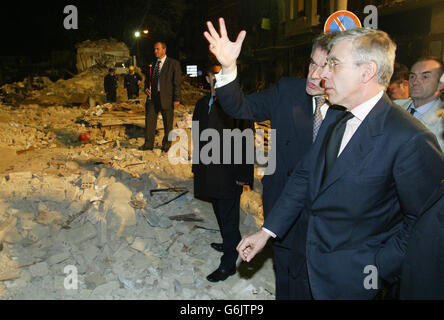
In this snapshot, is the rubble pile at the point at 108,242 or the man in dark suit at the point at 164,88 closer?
the rubble pile at the point at 108,242

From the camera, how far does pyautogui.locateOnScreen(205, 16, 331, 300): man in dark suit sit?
8.89ft

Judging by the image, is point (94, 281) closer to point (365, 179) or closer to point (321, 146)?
point (321, 146)

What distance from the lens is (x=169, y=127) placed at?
28.1 feet

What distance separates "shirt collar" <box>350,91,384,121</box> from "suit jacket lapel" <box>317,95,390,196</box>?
0.08 ft

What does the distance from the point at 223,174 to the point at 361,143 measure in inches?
73.0

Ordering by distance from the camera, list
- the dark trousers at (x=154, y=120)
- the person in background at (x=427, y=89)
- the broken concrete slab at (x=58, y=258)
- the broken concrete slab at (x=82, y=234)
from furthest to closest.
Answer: the dark trousers at (x=154, y=120) < the broken concrete slab at (x=82, y=234) < the broken concrete slab at (x=58, y=258) < the person in background at (x=427, y=89)

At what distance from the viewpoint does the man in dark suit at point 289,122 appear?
8.89ft

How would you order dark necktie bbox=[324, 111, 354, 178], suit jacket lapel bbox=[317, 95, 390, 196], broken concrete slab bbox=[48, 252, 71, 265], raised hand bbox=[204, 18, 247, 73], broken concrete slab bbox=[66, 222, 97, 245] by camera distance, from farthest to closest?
1. broken concrete slab bbox=[66, 222, 97, 245]
2. broken concrete slab bbox=[48, 252, 71, 265]
3. raised hand bbox=[204, 18, 247, 73]
4. dark necktie bbox=[324, 111, 354, 178]
5. suit jacket lapel bbox=[317, 95, 390, 196]

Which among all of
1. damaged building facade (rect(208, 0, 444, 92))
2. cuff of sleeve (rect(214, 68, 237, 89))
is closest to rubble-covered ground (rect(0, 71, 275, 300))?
cuff of sleeve (rect(214, 68, 237, 89))

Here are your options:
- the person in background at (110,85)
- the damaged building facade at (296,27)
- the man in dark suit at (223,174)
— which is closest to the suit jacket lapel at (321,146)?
the man in dark suit at (223,174)

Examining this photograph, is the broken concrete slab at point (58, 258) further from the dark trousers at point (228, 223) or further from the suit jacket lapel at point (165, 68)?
the suit jacket lapel at point (165, 68)

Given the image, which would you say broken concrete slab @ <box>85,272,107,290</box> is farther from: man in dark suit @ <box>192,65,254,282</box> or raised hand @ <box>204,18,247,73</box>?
raised hand @ <box>204,18,247,73</box>

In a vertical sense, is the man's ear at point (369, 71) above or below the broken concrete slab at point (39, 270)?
above

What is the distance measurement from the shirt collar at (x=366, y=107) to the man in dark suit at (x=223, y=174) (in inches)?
63.0
